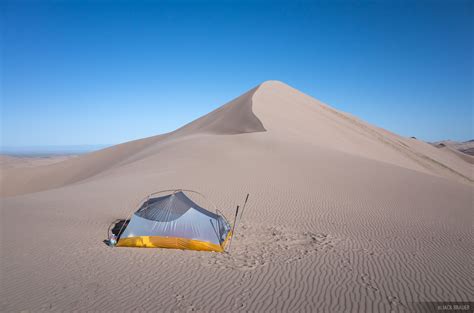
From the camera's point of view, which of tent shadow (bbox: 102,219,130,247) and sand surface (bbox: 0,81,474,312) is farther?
tent shadow (bbox: 102,219,130,247)

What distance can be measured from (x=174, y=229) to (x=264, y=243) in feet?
9.44

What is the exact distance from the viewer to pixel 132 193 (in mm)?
14875

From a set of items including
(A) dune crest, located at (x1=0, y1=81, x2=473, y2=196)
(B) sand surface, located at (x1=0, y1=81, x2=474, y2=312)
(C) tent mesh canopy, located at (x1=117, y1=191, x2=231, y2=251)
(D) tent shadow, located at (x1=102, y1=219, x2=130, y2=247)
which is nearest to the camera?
(B) sand surface, located at (x1=0, y1=81, x2=474, y2=312)

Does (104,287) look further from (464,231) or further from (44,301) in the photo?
(464,231)

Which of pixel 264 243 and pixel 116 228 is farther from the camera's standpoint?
pixel 116 228

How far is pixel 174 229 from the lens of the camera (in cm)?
895

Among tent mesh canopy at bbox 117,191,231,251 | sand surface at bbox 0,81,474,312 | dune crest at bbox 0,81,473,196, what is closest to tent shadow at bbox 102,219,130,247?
sand surface at bbox 0,81,474,312

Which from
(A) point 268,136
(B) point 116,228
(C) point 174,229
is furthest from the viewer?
(A) point 268,136

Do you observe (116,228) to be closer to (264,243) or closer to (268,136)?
(264,243)

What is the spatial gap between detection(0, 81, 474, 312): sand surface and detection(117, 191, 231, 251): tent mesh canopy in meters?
0.35

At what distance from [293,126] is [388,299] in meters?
27.2

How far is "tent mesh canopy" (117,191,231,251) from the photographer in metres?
8.80

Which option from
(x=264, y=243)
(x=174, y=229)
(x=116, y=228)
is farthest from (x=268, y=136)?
(x=174, y=229)

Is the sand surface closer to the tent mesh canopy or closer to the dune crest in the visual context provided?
the tent mesh canopy
